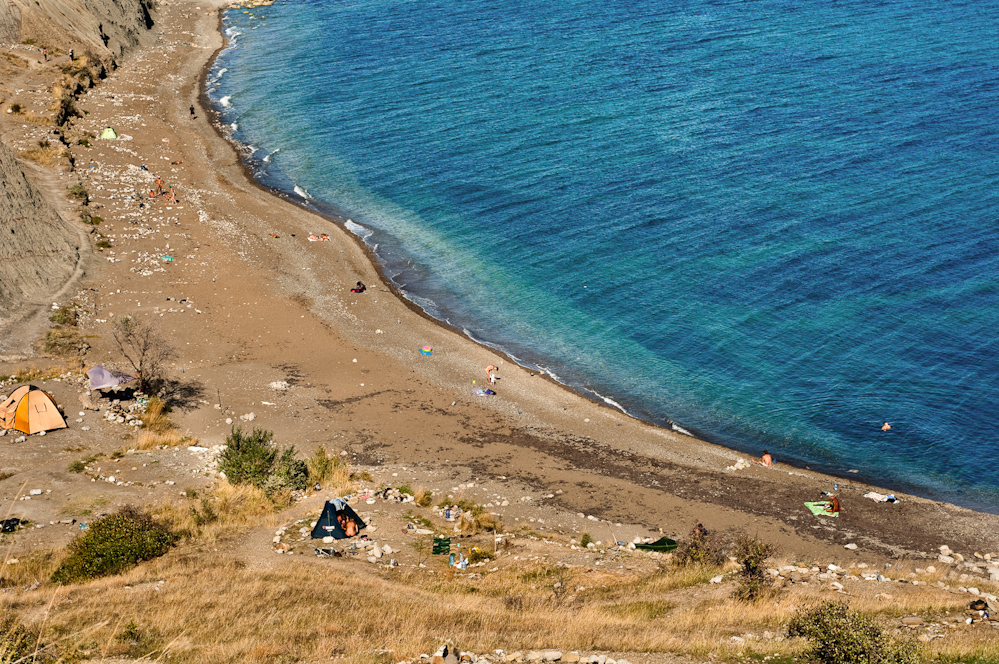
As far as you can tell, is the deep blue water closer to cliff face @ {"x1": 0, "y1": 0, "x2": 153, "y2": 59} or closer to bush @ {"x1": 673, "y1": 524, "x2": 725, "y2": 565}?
cliff face @ {"x1": 0, "y1": 0, "x2": 153, "y2": 59}

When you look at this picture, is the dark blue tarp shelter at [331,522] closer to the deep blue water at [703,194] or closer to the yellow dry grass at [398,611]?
the yellow dry grass at [398,611]

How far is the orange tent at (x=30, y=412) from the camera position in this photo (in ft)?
101

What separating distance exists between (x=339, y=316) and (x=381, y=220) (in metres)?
14.0

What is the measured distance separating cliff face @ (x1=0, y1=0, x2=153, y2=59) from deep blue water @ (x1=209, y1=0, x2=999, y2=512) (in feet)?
30.5

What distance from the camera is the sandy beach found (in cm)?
3109

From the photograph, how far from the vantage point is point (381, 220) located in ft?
186

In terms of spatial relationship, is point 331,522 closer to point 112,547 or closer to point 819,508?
point 112,547

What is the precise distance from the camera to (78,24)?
254ft

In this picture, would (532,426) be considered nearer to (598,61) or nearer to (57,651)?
(57,651)

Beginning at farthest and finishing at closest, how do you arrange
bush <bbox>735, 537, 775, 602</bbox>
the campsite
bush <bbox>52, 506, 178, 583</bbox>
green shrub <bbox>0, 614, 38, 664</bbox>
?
bush <bbox>735, 537, 775, 602</bbox>, bush <bbox>52, 506, 178, 583</bbox>, the campsite, green shrub <bbox>0, 614, 38, 664</bbox>

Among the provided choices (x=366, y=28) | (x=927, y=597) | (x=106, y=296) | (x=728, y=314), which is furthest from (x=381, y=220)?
(x=366, y=28)

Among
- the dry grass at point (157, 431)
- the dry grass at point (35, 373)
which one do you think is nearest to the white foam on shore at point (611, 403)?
the dry grass at point (157, 431)

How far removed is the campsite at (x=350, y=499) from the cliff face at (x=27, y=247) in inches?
11.7

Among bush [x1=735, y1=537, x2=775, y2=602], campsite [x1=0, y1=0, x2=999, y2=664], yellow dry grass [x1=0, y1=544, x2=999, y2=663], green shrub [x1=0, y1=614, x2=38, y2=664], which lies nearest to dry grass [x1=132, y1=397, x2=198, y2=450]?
campsite [x1=0, y1=0, x2=999, y2=664]
